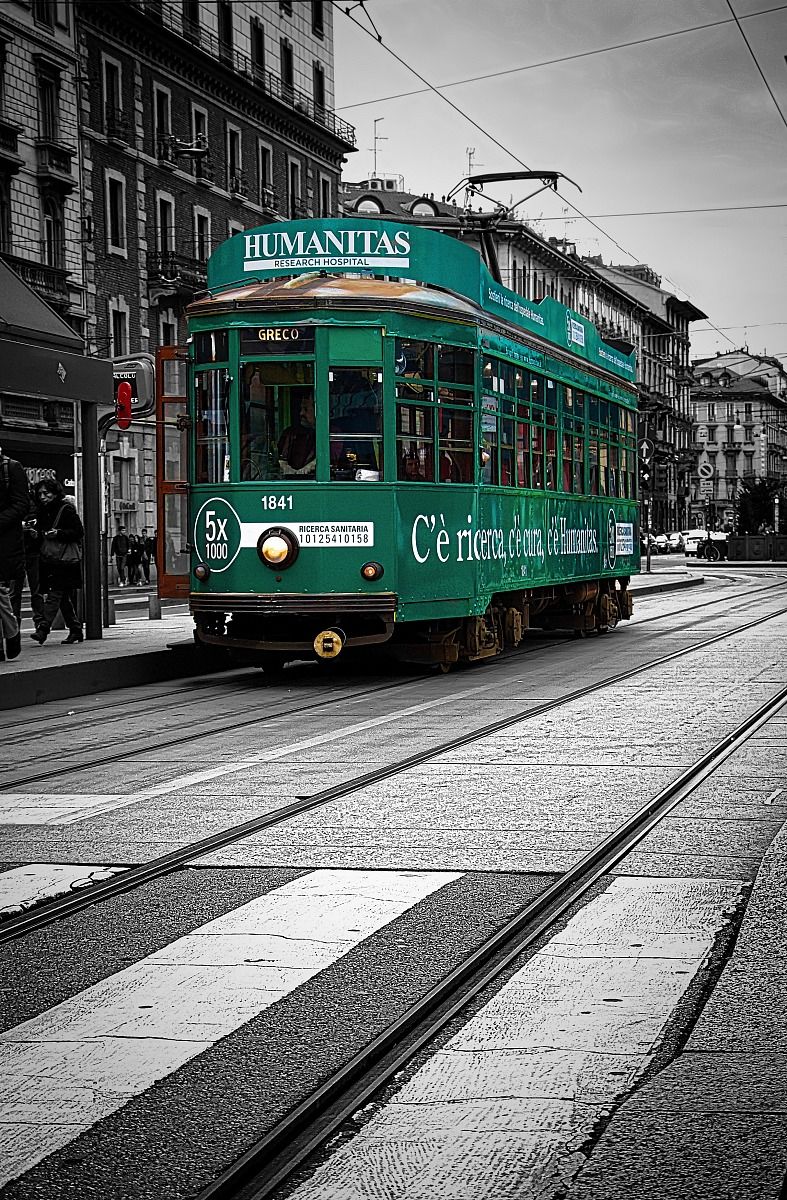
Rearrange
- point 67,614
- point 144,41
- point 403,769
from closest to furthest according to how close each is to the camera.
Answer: point 403,769, point 67,614, point 144,41

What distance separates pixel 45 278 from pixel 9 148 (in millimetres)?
3323

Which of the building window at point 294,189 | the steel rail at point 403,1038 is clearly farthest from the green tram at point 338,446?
the building window at point 294,189

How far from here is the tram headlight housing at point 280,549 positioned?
14.4 metres

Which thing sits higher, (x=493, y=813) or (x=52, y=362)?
(x=52, y=362)

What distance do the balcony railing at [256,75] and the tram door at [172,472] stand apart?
35828 mm

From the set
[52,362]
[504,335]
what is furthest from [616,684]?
[52,362]

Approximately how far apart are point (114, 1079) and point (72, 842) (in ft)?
10.7

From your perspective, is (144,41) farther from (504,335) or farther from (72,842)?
(72,842)

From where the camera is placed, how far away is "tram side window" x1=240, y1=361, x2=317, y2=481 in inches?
568

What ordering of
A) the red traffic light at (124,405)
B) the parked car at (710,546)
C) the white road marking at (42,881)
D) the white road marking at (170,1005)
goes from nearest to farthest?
the white road marking at (170,1005) < the white road marking at (42,881) < the red traffic light at (124,405) < the parked car at (710,546)

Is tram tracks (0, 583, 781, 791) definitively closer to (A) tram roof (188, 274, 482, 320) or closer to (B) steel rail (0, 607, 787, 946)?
(B) steel rail (0, 607, 787, 946)

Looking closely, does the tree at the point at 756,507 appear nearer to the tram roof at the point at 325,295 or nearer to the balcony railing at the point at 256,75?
the balcony railing at the point at 256,75

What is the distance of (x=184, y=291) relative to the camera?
50812 mm

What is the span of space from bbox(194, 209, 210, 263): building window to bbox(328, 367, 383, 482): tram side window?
132ft
